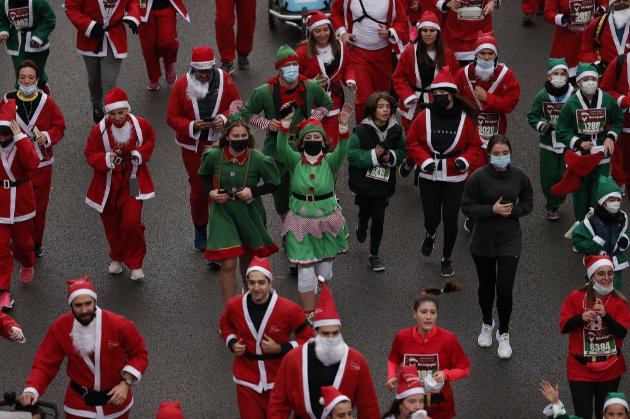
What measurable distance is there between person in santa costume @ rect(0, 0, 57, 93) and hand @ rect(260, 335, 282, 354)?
628 cm

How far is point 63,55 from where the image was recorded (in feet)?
68.0

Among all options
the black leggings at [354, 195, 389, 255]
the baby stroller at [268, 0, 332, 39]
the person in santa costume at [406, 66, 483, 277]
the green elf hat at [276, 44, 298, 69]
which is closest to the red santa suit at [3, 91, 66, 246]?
the green elf hat at [276, 44, 298, 69]

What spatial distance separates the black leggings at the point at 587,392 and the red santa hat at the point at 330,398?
242 cm

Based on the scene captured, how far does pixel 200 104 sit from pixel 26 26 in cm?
317

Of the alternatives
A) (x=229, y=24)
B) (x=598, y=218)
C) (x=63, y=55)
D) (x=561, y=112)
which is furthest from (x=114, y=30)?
(x=598, y=218)

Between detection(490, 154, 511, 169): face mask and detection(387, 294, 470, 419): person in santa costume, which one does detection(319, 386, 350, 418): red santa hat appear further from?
detection(490, 154, 511, 169): face mask

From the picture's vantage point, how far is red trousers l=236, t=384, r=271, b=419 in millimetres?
11859

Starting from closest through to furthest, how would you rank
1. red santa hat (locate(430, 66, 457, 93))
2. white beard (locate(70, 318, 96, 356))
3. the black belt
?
white beard (locate(70, 318, 96, 356)) < the black belt < red santa hat (locate(430, 66, 457, 93))

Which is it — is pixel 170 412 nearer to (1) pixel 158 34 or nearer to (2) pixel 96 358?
(2) pixel 96 358

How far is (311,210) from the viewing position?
13.8 meters

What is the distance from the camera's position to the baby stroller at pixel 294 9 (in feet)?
64.6

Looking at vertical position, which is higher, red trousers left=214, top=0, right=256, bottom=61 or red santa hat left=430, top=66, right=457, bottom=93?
red santa hat left=430, top=66, right=457, bottom=93

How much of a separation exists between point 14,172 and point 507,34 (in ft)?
28.5

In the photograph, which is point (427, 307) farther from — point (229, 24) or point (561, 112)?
point (229, 24)
